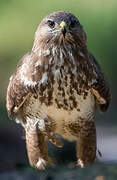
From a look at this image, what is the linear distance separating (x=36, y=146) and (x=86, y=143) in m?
0.53

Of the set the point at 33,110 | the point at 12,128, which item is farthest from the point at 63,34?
the point at 12,128

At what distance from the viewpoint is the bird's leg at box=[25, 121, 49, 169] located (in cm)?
562

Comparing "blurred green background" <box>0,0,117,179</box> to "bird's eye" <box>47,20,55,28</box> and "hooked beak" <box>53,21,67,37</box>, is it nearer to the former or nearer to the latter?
"bird's eye" <box>47,20,55,28</box>

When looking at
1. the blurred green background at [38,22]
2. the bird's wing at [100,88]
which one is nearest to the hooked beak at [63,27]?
the bird's wing at [100,88]

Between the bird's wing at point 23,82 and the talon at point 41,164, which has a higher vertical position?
the bird's wing at point 23,82

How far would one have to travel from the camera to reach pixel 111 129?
10.1 metres

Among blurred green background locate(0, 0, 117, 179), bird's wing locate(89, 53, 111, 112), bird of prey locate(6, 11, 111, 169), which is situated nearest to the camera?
bird of prey locate(6, 11, 111, 169)

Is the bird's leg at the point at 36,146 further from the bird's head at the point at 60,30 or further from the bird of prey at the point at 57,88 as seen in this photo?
the bird's head at the point at 60,30

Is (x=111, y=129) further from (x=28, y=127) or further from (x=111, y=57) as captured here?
(x=28, y=127)

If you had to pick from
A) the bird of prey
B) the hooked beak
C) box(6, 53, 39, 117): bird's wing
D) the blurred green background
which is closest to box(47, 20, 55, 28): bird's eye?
the bird of prey

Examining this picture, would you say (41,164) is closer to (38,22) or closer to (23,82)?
(23,82)

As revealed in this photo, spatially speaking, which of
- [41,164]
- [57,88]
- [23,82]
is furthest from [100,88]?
[41,164]

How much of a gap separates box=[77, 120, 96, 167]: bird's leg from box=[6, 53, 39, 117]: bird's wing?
0.66m

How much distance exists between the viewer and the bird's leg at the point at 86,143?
564 centimetres
